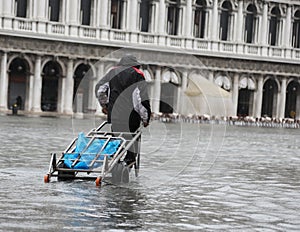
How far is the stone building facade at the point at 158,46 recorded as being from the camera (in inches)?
1843

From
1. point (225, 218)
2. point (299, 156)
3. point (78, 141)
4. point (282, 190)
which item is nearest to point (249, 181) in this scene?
point (282, 190)

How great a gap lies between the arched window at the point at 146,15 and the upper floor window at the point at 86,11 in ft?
12.1

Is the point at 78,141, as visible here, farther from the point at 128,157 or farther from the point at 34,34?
the point at 34,34

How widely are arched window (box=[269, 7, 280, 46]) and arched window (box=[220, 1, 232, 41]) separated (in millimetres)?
3633

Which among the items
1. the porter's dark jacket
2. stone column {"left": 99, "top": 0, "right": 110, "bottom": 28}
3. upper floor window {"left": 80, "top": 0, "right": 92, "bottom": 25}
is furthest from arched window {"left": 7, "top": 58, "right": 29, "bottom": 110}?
the porter's dark jacket

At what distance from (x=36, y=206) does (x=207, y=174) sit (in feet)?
17.9

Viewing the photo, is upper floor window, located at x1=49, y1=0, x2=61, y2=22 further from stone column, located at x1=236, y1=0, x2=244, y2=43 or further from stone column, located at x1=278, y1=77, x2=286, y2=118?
stone column, located at x1=278, y1=77, x2=286, y2=118

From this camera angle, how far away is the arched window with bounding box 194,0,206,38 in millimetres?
53625

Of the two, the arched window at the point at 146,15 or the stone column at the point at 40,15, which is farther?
the arched window at the point at 146,15

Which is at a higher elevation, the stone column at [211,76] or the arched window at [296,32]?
the arched window at [296,32]

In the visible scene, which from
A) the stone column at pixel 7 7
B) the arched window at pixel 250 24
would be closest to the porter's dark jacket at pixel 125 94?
the stone column at pixel 7 7

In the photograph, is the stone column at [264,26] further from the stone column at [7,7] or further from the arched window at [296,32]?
the stone column at [7,7]

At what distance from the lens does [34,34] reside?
46.5 m

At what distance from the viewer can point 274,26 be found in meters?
57.1
